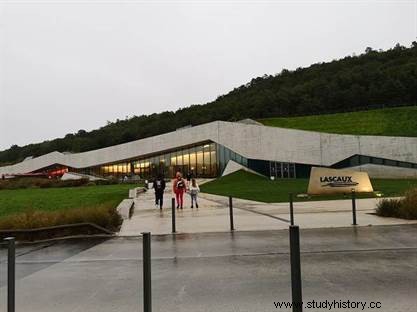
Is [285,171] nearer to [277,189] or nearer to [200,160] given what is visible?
[200,160]

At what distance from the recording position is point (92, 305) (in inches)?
250

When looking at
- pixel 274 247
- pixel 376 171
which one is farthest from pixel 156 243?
pixel 376 171

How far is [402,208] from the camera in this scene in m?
15.6

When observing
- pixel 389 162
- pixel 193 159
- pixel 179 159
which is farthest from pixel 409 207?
pixel 179 159

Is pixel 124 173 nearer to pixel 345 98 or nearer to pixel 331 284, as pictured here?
pixel 345 98

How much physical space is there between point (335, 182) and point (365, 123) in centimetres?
3838

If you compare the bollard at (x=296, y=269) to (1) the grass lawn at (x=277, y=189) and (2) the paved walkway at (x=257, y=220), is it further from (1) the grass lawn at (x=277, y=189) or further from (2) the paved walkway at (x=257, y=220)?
(1) the grass lawn at (x=277, y=189)

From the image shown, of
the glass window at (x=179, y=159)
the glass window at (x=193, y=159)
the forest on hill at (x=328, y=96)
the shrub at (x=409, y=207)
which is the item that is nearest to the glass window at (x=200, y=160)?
the glass window at (x=193, y=159)

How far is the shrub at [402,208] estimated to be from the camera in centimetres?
1518

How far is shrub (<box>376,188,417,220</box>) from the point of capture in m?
15.2

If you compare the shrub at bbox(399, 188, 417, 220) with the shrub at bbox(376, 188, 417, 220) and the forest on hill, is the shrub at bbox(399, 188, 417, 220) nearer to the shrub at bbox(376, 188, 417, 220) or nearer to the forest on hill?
the shrub at bbox(376, 188, 417, 220)

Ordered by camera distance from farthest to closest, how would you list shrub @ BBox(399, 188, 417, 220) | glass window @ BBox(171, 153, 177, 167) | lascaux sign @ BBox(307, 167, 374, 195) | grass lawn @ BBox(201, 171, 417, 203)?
glass window @ BBox(171, 153, 177, 167)
lascaux sign @ BBox(307, 167, 374, 195)
grass lawn @ BBox(201, 171, 417, 203)
shrub @ BBox(399, 188, 417, 220)

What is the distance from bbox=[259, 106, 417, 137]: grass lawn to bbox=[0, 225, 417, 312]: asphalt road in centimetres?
4895

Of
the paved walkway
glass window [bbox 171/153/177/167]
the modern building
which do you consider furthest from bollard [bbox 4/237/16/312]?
glass window [bbox 171/153/177/167]
